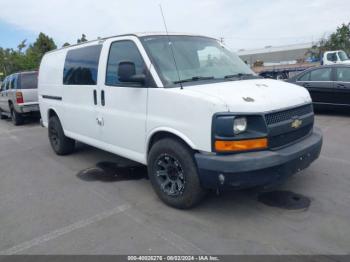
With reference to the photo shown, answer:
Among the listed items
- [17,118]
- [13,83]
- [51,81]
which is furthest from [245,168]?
→ [13,83]

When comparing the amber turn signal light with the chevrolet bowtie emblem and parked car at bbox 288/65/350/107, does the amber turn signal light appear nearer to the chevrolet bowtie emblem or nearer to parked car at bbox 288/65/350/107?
the chevrolet bowtie emblem

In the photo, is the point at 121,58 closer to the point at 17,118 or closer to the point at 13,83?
the point at 17,118

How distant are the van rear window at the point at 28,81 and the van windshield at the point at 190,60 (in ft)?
27.6

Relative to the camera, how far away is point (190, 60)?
431 cm

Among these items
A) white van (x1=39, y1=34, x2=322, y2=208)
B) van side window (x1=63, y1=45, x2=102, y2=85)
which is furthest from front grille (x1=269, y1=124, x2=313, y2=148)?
van side window (x1=63, y1=45, x2=102, y2=85)

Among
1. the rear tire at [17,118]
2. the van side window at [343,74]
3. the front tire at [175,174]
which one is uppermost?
the van side window at [343,74]

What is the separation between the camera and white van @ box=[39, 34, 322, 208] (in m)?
3.38

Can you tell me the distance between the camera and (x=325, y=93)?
9.30m

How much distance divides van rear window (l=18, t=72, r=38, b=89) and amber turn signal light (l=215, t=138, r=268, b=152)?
32.2 ft

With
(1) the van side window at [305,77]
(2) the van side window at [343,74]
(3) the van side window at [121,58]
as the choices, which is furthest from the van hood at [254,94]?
(1) the van side window at [305,77]

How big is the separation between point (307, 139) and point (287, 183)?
0.80 meters

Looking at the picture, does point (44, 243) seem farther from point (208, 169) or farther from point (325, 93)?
point (325, 93)

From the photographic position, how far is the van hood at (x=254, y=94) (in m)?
3.38

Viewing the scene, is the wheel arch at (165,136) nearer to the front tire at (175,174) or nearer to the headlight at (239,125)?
the front tire at (175,174)
